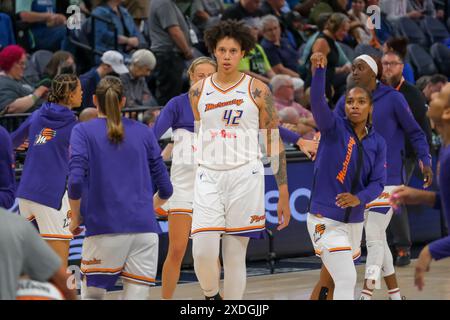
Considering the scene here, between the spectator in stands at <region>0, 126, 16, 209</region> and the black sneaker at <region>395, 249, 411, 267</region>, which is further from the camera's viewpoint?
the black sneaker at <region>395, 249, 411, 267</region>

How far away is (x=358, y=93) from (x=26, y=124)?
302cm

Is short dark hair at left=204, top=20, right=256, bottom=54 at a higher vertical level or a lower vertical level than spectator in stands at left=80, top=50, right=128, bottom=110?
higher

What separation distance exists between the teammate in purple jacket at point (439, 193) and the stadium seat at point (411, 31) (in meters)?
13.0

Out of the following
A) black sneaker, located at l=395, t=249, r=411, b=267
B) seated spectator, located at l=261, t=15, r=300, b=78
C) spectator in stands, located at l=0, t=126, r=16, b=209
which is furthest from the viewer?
seated spectator, located at l=261, t=15, r=300, b=78

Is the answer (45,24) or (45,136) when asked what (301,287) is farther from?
(45,24)

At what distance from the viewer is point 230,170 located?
29.4ft

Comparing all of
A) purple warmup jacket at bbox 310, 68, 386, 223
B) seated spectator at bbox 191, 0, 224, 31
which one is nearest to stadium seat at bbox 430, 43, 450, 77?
seated spectator at bbox 191, 0, 224, 31

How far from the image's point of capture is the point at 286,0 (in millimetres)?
20344

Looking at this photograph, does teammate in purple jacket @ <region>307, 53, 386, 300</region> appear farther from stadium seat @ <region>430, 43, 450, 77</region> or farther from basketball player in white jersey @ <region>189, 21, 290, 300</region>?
stadium seat @ <region>430, 43, 450, 77</region>

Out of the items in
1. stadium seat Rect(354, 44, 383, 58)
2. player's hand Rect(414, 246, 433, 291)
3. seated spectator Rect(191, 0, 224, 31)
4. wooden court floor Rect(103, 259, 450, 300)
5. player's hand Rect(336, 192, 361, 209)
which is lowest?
wooden court floor Rect(103, 259, 450, 300)

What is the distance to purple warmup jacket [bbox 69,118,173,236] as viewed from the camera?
26.3 feet

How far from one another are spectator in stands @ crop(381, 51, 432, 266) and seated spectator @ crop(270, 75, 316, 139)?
1.67 m
